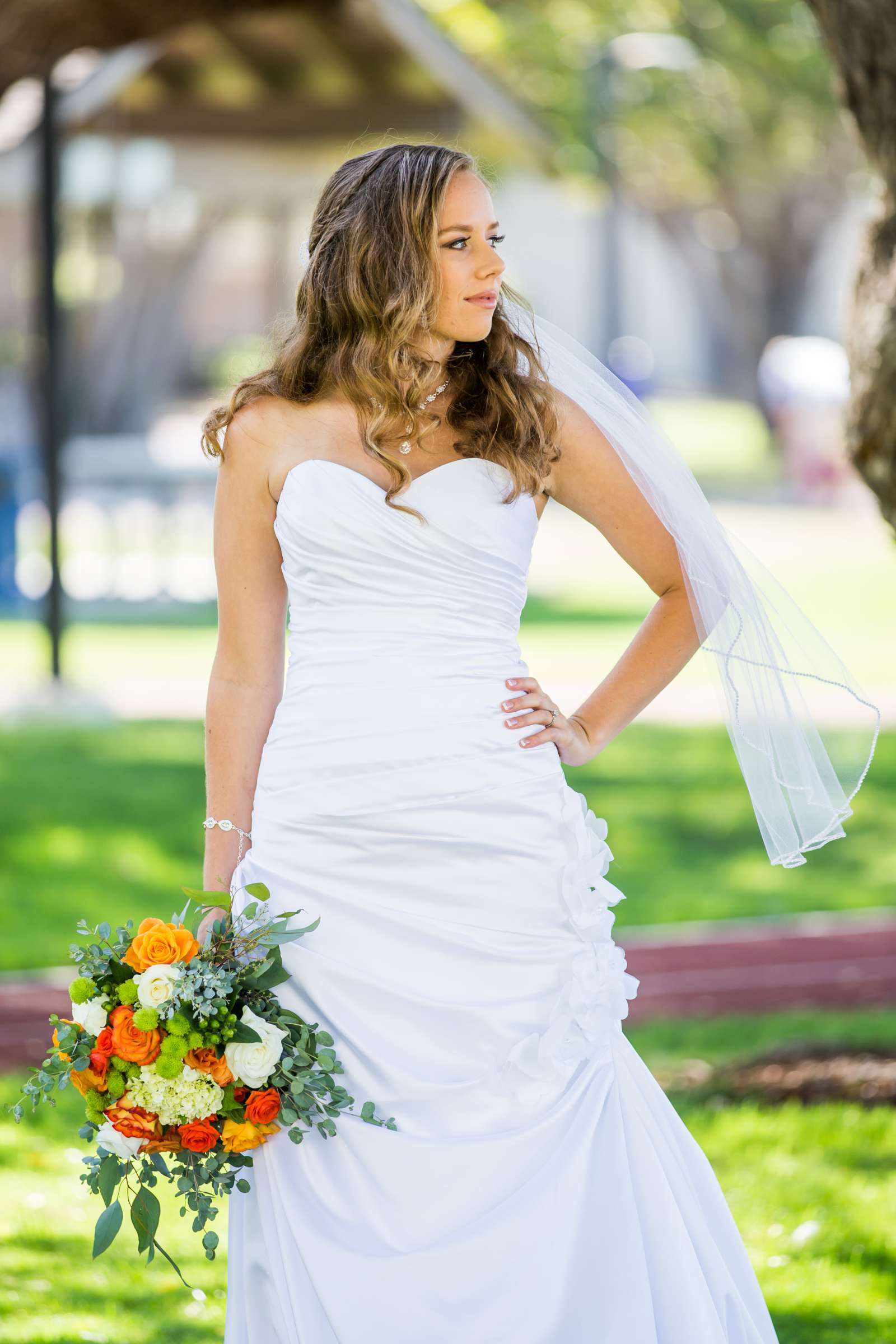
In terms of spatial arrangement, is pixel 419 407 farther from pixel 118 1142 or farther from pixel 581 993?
pixel 118 1142

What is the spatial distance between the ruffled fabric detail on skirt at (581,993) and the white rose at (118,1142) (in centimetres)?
59

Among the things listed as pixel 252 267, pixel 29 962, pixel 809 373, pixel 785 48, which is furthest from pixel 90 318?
pixel 252 267

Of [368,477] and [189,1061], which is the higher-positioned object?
[368,477]

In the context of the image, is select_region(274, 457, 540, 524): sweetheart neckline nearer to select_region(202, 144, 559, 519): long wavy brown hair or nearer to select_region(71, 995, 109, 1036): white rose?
select_region(202, 144, 559, 519): long wavy brown hair

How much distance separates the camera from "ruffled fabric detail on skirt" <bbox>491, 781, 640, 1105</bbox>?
2914 mm

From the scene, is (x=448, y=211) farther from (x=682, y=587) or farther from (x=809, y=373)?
(x=809, y=373)

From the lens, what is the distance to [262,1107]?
2.80 meters

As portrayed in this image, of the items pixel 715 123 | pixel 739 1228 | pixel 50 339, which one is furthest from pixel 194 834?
pixel 715 123

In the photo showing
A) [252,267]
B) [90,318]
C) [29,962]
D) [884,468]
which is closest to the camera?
[884,468]

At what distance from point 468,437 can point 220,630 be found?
0.56 metres

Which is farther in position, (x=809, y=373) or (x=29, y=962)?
(x=809, y=373)

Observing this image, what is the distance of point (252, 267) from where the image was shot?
4638 cm

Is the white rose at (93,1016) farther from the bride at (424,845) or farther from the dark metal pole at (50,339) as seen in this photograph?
the dark metal pole at (50,339)

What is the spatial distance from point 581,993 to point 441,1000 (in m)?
0.25
